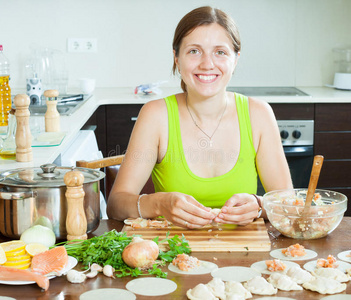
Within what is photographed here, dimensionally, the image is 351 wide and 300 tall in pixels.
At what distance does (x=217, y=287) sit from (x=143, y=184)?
802mm

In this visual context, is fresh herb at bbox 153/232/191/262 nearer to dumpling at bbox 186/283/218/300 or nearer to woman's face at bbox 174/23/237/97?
dumpling at bbox 186/283/218/300

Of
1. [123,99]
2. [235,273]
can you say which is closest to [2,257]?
[235,273]

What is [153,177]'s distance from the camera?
6.32ft

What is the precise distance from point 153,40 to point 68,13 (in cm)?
58

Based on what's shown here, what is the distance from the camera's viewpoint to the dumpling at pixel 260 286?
98cm

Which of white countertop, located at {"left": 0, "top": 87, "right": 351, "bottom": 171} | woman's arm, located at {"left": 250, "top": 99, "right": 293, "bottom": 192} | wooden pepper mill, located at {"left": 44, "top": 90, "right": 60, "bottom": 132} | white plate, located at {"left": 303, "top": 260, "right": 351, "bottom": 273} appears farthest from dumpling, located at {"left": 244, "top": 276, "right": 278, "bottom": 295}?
wooden pepper mill, located at {"left": 44, "top": 90, "right": 60, "bottom": 132}

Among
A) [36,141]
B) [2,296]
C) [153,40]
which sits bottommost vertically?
[2,296]

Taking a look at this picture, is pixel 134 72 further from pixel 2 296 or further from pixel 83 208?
pixel 2 296

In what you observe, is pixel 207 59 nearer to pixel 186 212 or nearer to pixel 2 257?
pixel 186 212

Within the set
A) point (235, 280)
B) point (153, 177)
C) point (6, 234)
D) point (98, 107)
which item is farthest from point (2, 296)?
point (98, 107)

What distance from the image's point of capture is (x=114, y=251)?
43.6 inches

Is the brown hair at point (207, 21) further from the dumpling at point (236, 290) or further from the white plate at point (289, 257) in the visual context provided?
the dumpling at point (236, 290)

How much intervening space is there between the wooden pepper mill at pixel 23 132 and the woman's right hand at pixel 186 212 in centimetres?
51

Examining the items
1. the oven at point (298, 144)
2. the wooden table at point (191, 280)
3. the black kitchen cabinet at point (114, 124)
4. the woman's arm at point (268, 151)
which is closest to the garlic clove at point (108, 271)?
the wooden table at point (191, 280)
